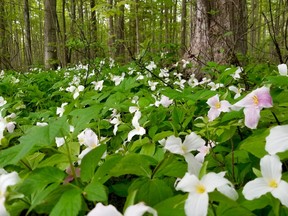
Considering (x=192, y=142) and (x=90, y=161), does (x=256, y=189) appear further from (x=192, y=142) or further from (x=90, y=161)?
(x=90, y=161)

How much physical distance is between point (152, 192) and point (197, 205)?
235mm

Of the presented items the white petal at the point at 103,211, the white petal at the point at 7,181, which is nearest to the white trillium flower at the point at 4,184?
the white petal at the point at 7,181

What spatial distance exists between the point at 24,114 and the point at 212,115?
2.13 metres

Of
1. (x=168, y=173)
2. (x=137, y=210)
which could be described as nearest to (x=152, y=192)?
(x=168, y=173)

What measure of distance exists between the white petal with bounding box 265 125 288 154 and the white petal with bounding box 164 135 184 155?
0.27 meters

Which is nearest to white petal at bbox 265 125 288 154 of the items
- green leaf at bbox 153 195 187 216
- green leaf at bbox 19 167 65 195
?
green leaf at bbox 153 195 187 216

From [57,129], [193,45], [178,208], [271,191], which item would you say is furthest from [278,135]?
[193,45]

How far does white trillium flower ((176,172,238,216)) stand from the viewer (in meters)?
0.67


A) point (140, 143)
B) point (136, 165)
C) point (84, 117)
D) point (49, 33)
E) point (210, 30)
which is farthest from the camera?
point (49, 33)

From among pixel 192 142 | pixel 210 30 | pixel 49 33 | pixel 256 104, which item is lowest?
pixel 192 142

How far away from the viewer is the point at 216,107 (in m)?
1.27

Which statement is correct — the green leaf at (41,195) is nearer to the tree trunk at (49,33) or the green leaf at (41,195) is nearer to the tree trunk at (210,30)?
the tree trunk at (210,30)

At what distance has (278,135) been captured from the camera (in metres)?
0.77

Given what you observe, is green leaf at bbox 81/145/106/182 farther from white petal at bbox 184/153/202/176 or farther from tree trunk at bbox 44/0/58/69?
tree trunk at bbox 44/0/58/69
